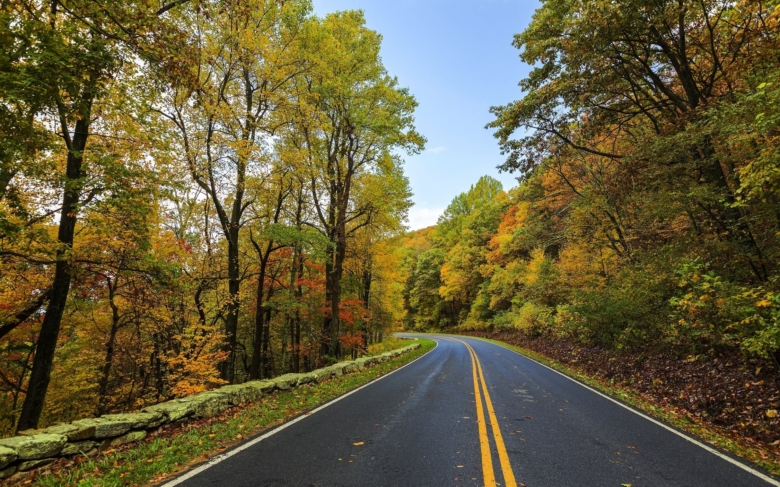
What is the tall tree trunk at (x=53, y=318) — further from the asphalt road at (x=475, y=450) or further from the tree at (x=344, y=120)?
the tree at (x=344, y=120)

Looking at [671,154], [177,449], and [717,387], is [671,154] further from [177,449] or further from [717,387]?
[177,449]

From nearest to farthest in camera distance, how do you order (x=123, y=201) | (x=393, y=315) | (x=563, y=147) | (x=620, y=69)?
(x=123, y=201)
(x=620, y=69)
(x=563, y=147)
(x=393, y=315)

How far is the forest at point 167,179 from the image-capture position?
17.9 ft

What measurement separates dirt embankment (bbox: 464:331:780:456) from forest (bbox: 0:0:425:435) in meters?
10.8

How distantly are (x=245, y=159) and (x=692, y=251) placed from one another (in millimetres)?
13711

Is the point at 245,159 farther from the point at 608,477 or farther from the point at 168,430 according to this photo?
the point at 608,477

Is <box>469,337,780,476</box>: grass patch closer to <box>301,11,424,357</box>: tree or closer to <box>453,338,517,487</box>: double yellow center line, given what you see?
<box>453,338,517,487</box>: double yellow center line

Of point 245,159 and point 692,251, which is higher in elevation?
point 245,159

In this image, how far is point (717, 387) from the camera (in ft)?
24.7

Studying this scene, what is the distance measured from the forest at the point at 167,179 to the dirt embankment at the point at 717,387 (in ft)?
35.3

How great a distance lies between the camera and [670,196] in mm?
9242

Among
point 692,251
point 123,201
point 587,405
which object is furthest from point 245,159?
point 692,251

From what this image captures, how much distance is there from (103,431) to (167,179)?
5.80 m

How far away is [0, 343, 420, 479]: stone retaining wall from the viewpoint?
3.95 m
